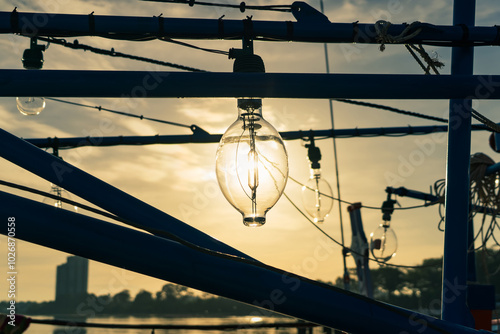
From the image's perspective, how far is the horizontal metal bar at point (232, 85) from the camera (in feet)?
7.17

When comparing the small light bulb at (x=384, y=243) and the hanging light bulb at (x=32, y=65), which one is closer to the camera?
the hanging light bulb at (x=32, y=65)

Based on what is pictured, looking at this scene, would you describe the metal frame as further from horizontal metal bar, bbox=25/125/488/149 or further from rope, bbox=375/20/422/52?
horizontal metal bar, bbox=25/125/488/149

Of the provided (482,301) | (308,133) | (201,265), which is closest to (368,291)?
(308,133)

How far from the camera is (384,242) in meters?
10.7

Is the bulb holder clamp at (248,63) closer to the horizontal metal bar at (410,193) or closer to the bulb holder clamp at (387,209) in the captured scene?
the bulb holder clamp at (387,209)

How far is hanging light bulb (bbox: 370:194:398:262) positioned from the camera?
10711 mm

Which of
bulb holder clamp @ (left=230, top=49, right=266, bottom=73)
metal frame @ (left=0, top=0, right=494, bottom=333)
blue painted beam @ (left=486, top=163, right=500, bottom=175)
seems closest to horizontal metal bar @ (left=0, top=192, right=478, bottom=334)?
metal frame @ (left=0, top=0, right=494, bottom=333)

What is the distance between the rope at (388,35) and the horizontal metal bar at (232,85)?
591mm

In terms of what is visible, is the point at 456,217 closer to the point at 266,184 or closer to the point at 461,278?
the point at 461,278

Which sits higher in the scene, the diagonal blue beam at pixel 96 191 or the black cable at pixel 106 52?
the black cable at pixel 106 52

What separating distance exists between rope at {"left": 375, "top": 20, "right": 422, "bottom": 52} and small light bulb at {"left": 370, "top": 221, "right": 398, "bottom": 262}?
8106mm

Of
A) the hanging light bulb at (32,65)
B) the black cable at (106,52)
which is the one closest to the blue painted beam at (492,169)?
the black cable at (106,52)

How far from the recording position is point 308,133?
9422 millimetres

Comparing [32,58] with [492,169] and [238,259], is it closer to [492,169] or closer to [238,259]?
[238,259]
